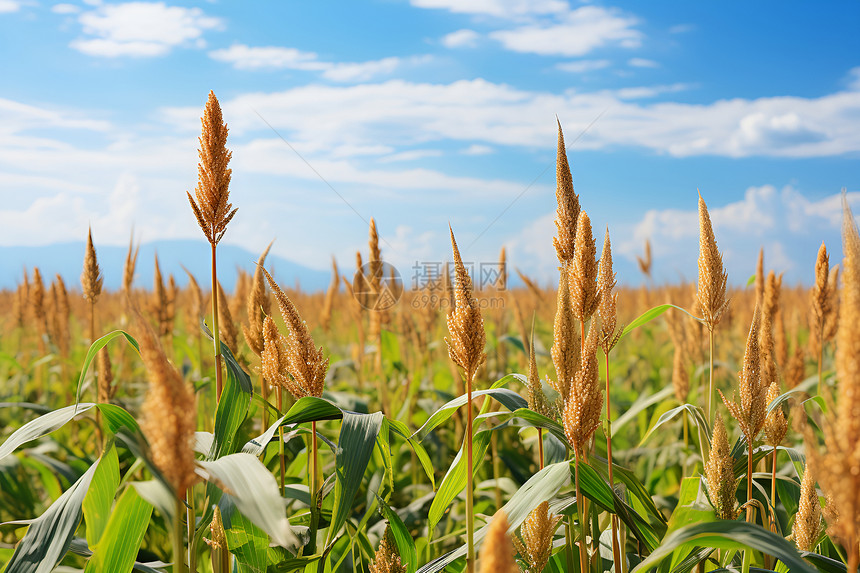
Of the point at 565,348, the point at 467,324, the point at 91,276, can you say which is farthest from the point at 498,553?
the point at 91,276

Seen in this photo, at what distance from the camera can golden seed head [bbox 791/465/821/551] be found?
1213 millimetres

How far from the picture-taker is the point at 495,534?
1.89 ft

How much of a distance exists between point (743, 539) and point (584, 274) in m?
0.59

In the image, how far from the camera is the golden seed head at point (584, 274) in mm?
1255

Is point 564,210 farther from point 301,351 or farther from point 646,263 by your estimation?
point 646,263

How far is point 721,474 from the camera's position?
1.27 meters

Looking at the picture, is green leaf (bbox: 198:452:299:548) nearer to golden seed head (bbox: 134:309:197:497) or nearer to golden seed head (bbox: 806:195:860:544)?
golden seed head (bbox: 134:309:197:497)

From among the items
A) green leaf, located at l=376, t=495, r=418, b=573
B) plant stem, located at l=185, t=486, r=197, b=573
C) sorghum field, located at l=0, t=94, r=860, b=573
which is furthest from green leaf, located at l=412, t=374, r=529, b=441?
plant stem, located at l=185, t=486, r=197, b=573

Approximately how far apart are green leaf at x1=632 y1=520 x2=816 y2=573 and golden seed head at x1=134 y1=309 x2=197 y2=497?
741 mm

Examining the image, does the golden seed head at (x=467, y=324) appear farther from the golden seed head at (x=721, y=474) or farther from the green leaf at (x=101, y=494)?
the green leaf at (x=101, y=494)

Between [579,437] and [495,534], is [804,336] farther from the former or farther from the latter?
[495,534]

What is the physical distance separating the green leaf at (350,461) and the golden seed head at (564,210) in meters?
0.62

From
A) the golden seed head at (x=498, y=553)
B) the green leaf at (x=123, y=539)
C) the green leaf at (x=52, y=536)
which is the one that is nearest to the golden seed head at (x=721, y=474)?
the golden seed head at (x=498, y=553)

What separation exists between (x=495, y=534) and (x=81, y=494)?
3.28 feet
